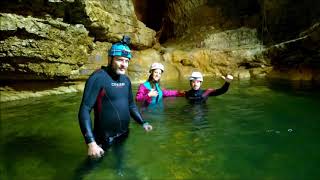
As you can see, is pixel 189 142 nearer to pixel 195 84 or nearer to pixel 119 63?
pixel 119 63

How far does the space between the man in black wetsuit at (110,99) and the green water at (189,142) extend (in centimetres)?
30

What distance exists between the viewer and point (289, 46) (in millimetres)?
12664

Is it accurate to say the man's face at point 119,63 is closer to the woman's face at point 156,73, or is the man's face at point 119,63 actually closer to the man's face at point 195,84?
the woman's face at point 156,73

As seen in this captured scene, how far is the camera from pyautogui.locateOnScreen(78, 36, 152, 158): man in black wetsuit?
4.16 meters

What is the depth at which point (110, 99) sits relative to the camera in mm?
4406

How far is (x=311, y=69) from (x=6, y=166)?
1037cm

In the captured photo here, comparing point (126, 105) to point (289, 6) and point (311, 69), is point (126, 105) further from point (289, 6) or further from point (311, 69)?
point (289, 6)

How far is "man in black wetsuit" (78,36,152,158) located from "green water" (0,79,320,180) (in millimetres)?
301

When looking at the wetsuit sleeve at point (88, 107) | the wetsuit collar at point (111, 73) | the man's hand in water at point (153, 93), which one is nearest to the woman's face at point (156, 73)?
the man's hand in water at point (153, 93)

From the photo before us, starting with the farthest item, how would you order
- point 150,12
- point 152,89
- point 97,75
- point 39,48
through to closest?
1. point 150,12
2. point 39,48
3. point 152,89
4. point 97,75

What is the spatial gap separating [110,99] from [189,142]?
1.55 metres

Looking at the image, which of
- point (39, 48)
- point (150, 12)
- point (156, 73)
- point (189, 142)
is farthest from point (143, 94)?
point (150, 12)

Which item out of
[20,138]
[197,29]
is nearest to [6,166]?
[20,138]

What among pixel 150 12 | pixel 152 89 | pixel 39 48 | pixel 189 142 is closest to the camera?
pixel 189 142
